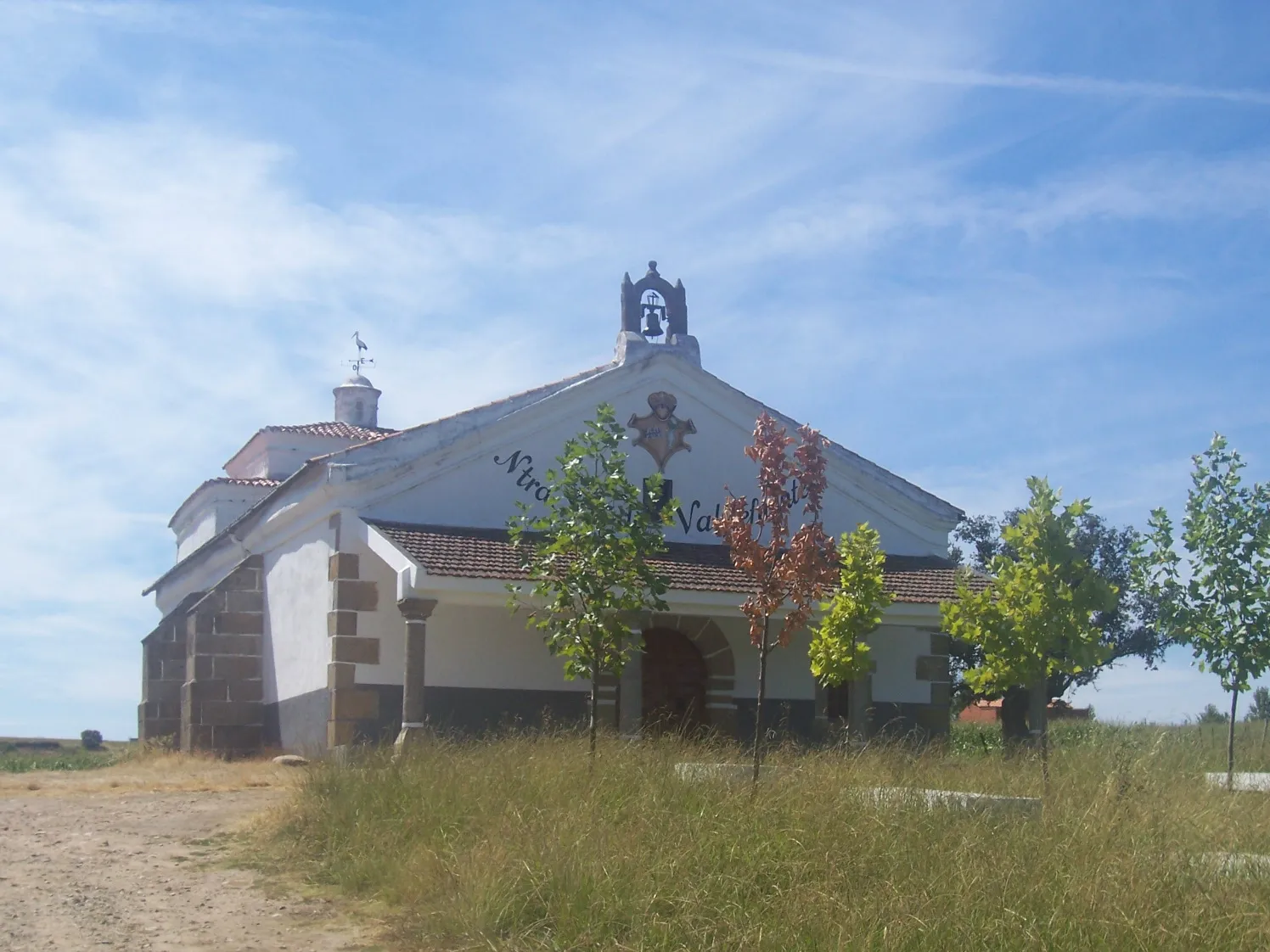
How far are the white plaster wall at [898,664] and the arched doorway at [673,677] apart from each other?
270 cm

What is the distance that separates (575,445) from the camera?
14.5 meters

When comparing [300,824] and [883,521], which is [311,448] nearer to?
[883,521]

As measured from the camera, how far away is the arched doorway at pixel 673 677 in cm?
2092

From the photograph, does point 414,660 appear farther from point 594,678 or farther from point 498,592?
point 594,678

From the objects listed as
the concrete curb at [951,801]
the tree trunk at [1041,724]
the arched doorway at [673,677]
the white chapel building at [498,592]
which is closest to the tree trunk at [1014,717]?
the white chapel building at [498,592]

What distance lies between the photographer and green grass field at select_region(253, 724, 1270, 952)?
7953 mm

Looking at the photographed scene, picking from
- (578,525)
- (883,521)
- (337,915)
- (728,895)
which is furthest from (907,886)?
(883,521)

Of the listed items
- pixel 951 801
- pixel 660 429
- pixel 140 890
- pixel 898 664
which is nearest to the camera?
pixel 951 801

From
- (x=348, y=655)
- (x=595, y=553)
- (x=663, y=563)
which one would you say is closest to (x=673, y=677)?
(x=663, y=563)

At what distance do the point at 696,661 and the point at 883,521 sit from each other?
3781mm

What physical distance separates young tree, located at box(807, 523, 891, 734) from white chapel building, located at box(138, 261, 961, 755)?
2.32 m

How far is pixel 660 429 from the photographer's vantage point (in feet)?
70.6

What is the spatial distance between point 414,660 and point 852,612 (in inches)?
203

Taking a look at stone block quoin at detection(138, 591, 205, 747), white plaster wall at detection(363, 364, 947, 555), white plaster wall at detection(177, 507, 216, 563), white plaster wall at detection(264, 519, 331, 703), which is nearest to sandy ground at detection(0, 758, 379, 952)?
white plaster wall at detection(264, 519, 331, 703)
